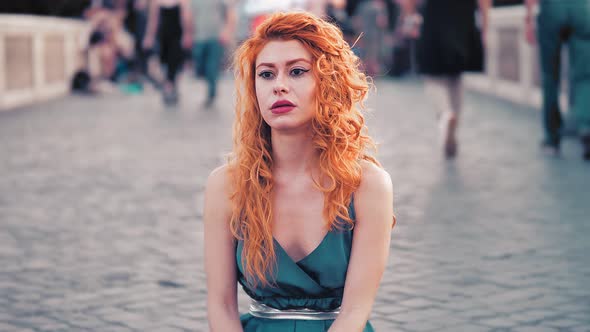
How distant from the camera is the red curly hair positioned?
270cm

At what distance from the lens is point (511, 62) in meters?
17.5

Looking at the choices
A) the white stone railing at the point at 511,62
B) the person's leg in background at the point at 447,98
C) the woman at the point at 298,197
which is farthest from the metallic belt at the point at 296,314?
the white stone railing at the point at 511,62

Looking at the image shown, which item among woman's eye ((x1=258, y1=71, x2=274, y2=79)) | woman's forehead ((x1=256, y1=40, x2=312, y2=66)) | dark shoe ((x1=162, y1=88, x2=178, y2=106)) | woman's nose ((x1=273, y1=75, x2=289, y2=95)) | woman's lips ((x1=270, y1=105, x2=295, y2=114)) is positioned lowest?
dark shoe ((x1=162, y1=88, x2=178, y2=106))

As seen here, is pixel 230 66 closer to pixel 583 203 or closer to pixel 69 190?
pixel 583 203

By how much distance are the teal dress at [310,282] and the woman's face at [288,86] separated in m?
0.26

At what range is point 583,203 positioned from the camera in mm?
7020

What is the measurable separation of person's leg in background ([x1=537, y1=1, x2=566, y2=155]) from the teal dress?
6480mm

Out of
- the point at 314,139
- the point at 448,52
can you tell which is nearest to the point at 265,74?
the point at 314,139

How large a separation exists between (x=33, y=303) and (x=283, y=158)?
2.21 metres

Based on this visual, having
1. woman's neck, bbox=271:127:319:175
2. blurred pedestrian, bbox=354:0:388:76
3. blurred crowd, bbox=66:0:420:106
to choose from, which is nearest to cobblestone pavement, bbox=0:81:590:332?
woman's neck, bbox=271:127:319:175

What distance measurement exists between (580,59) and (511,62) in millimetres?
8837

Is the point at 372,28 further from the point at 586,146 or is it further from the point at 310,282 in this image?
the point at 310,282

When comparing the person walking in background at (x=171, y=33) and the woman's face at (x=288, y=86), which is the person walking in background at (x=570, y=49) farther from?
the person walking in background at (x=171, y=33)

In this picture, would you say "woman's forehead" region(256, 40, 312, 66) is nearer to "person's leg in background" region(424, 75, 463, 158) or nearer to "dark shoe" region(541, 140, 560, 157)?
"person's leg in background" region(424, 75, 463, 158)
